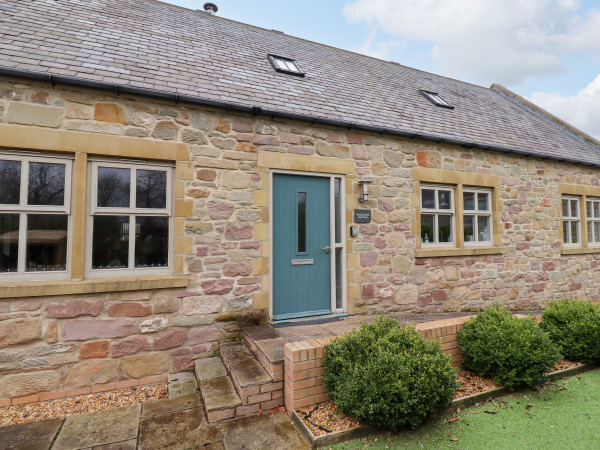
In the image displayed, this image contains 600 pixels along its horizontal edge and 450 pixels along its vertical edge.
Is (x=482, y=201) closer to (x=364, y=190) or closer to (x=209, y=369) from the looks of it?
(x=364, y=190)

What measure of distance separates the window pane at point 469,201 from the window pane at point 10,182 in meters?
7.25

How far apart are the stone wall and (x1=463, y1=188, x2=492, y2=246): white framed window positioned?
243 millimetres

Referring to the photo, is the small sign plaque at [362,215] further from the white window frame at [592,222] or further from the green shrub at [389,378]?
the white window frame at [592,222]

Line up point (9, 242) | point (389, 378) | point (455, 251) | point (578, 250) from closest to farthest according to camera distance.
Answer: point (389, 378) → point (9, 242) → point (455, 251) → point (578, 250)

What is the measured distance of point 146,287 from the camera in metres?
3.94

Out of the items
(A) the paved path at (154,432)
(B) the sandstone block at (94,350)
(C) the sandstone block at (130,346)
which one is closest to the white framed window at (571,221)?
(A) the paved path at (154,432)

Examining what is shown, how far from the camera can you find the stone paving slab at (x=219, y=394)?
3070 millimetres

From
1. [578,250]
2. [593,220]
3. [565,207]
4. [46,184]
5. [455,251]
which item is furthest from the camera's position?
[593,220]

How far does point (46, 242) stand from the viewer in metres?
3.75

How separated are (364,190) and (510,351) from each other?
9.64 feet

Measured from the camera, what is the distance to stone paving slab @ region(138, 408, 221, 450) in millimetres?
2738

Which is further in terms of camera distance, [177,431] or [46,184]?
[46,184]

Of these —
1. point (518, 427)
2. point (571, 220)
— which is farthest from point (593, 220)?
point (518, 427)

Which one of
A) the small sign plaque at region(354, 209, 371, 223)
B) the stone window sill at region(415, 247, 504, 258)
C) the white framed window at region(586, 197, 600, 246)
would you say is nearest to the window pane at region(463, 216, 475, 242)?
the stone window sill at region(415, 247, 504, 258)
